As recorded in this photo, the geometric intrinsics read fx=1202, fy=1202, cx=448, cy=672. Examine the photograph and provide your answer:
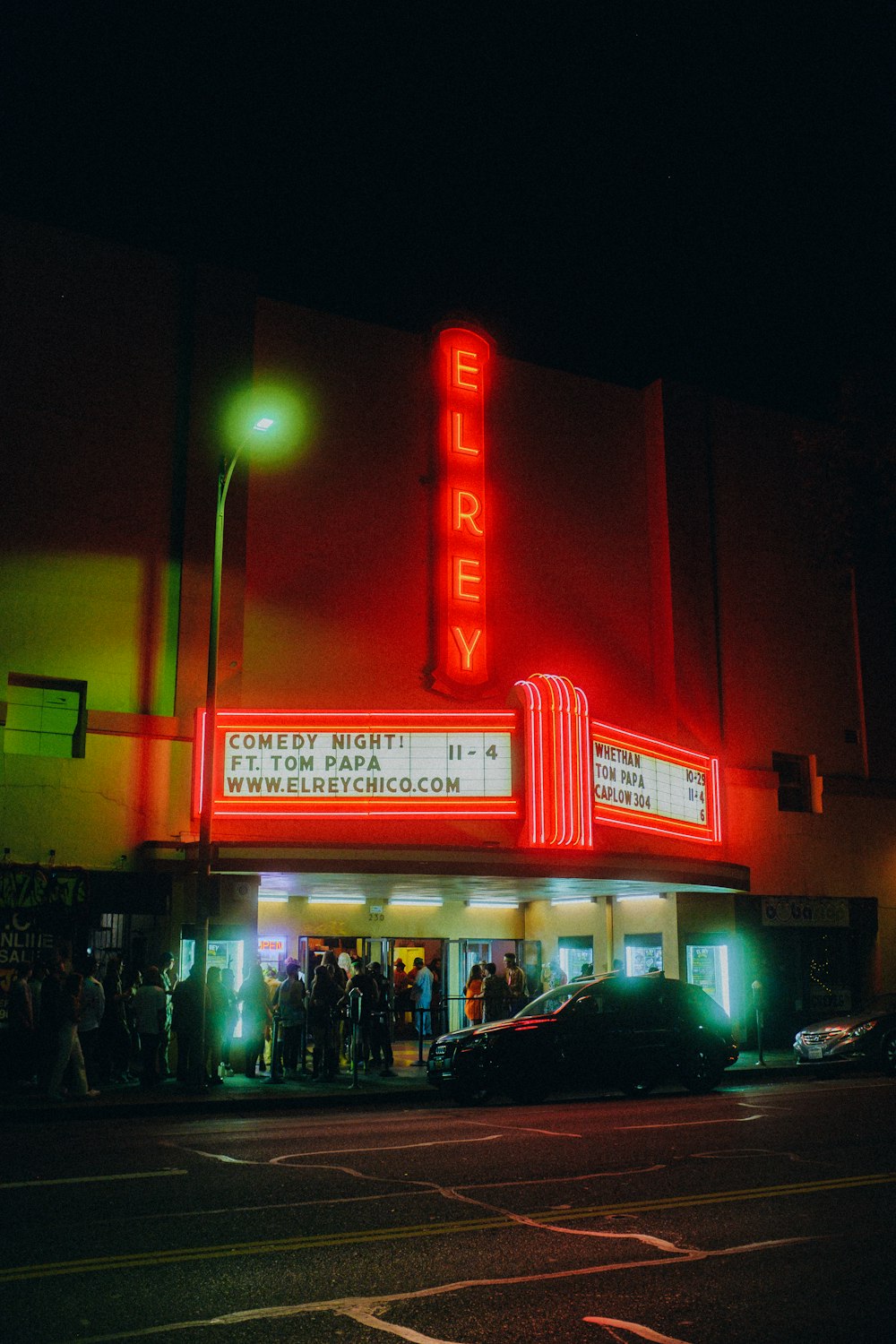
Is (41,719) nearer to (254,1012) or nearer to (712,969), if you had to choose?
(254,1012)

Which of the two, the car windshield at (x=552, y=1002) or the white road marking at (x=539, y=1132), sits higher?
the car windshield at (x=552, y=1002)

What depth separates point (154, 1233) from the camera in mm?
7469

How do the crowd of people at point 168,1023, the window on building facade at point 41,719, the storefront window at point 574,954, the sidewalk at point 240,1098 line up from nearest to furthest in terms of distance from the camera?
the sidewalk at point 240,1098
the crowd of people at point 168,1023
the window on building facade at point 41,719
the storefront window at point 574,954

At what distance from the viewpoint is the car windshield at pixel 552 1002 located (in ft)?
53.6

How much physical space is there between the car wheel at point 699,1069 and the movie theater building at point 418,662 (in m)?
3.53

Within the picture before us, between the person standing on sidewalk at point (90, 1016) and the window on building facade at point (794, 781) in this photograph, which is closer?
the person standing on sidewalk at point (90, 1016)

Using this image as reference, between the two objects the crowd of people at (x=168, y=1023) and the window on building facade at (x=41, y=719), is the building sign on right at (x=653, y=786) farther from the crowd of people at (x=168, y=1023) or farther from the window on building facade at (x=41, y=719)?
the window on building facade at (x=41, y=719)

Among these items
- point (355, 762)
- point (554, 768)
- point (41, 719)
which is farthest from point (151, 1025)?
point (554, 768)

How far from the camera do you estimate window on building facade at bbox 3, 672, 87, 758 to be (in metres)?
19.2

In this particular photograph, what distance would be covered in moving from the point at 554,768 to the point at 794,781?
10.3 metres

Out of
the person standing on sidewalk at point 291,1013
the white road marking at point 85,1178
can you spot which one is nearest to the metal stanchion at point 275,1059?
the person standing on sidewalk at point 291,1013

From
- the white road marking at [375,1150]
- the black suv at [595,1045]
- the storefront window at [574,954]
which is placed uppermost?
the storefront window at [574,954]

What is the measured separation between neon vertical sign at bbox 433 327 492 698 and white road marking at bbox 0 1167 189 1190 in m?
13.4

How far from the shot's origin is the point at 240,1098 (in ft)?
51.2
